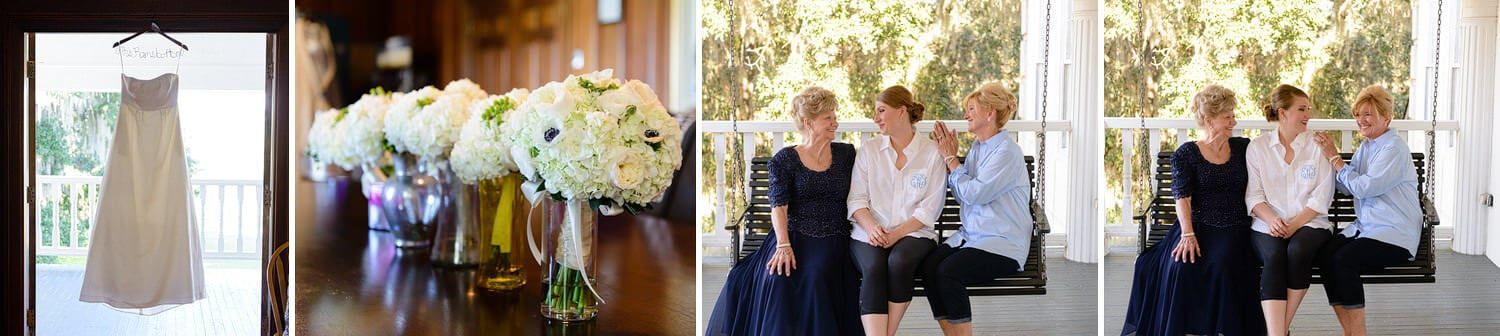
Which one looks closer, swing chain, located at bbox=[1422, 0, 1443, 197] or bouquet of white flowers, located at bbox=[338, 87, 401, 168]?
bouquet of white flowers, located at bbox=[338, 87, 401, 168]

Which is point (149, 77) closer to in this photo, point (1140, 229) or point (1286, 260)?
point (1140, 229)

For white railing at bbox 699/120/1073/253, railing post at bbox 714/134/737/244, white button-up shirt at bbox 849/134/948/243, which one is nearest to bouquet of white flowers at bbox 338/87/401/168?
white railing at bbox 699/120/1073/253

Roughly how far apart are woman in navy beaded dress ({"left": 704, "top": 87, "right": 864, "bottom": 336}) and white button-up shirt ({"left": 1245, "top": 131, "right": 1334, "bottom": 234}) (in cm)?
112

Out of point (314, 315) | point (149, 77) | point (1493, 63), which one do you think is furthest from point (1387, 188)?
point (149, 77)

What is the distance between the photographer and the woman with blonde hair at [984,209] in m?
3.21

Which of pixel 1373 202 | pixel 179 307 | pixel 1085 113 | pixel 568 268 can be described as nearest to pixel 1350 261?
pixel 1373 202

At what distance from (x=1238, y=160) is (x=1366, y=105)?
370mm

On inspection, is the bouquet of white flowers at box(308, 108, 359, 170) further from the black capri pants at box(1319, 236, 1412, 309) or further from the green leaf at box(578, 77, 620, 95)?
the black capri pants at box(1319, 236, 1412, 309)

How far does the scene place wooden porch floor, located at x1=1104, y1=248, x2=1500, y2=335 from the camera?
328 centimetres

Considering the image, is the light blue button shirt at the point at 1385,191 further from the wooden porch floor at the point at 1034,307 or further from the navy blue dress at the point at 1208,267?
the wooden porch floor at the point at 1034,307

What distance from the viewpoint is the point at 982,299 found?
358cm

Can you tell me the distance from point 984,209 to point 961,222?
8 cm

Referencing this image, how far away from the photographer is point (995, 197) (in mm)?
3227

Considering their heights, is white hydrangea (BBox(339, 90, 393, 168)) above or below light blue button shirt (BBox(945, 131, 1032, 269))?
above
